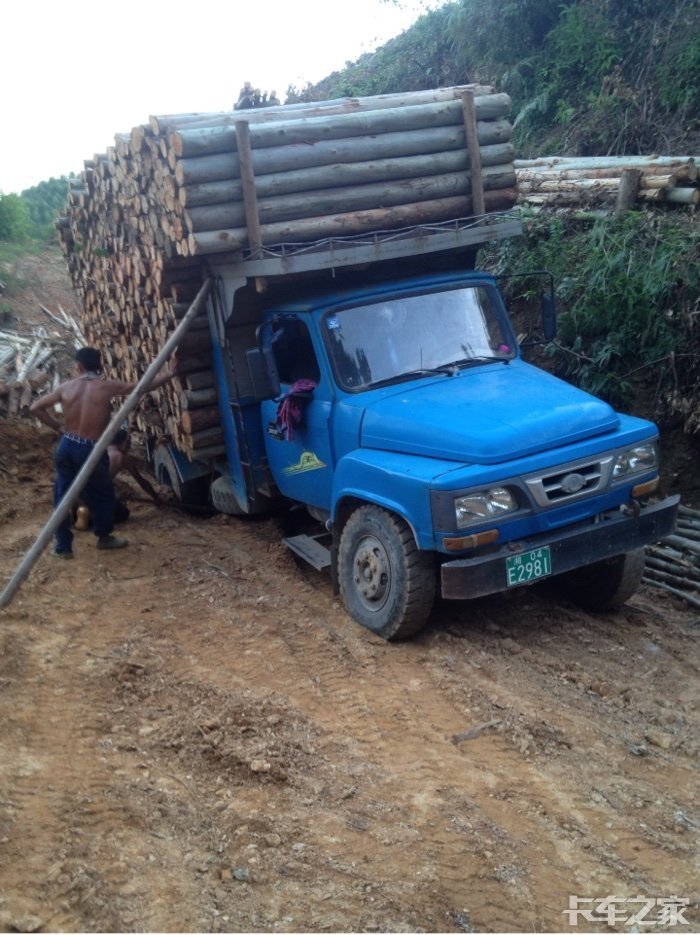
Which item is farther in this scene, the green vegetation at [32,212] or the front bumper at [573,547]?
the green vegetation at [32,212]

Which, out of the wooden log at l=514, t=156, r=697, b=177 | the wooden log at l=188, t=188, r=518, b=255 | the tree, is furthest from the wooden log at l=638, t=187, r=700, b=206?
the tree

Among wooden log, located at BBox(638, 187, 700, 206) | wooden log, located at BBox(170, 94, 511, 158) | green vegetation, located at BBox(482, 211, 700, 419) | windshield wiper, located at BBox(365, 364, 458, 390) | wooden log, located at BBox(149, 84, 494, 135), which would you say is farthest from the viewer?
wooden log, located at BBox(638, 187, 700, 206)

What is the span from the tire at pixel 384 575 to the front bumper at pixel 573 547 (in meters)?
0.21

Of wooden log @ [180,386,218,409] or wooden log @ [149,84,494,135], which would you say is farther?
wooden log @ [180,386,218,409]

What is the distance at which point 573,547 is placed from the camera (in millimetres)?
5500

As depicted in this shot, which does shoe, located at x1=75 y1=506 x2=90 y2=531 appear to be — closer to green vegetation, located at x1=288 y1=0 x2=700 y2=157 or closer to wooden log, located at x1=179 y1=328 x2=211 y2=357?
wooden log, located at x1=179 y1=328 x2=211 y2=357

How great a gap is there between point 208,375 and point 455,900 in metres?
4.91

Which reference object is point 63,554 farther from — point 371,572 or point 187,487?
point 371,572

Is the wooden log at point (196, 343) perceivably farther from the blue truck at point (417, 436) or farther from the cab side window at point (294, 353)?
the cab side window at point (294, 353)

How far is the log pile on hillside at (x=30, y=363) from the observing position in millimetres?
10453

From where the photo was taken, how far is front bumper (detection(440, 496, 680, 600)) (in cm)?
529

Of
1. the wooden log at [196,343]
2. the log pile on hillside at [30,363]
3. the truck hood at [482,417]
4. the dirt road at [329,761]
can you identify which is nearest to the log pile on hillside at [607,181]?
the truck hood at [482,417]

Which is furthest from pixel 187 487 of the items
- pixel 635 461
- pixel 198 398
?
pixel 635 461

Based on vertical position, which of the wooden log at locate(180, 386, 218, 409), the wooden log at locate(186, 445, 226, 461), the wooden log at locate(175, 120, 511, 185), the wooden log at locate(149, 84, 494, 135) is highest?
the wooden log at locate(149, 84, 494, 135)
